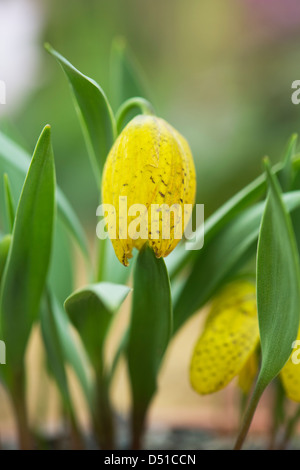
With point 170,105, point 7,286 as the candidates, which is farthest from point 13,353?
point 170,105

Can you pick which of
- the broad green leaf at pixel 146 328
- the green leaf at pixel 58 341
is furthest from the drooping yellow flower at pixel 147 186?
the green leaf at pixel 58 341

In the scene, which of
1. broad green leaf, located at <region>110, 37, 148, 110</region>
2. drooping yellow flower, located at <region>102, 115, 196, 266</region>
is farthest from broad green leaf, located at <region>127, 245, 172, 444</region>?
broad green leaf, located at <region>110, 37, 148, 110</region>

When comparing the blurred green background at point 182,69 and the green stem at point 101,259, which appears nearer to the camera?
the green stem at point 101,259

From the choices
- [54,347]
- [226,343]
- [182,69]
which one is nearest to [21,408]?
[54,347]

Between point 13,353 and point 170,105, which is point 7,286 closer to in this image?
point 13,353

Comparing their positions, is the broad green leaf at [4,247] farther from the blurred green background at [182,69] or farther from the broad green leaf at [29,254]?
the blurred green background at [182,69]

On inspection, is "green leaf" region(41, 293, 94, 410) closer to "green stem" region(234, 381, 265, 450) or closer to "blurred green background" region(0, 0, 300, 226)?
"green stem" region(234, 381, 265, 450)

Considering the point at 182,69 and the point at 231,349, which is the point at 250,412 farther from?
the point at 182,69
